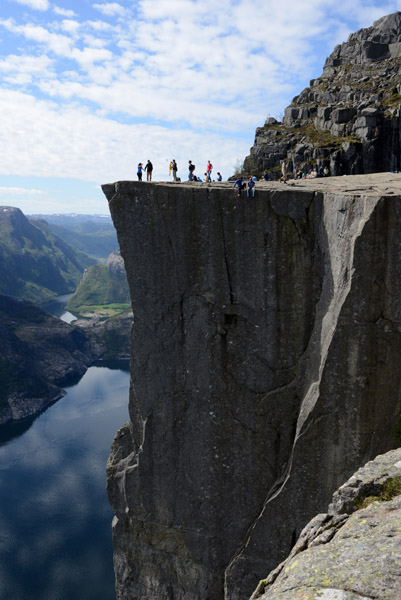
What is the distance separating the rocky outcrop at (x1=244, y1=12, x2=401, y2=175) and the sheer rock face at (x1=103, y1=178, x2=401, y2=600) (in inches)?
1074

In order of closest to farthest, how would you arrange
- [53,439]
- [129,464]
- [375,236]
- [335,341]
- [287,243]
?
1. [375,236]
2. [335,341]
3. [287,243]
4. [129,464]
5. [53,439]

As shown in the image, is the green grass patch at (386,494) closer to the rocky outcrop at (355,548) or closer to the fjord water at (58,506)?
the rocky outcrop at (355,548)

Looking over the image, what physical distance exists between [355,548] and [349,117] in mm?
46379

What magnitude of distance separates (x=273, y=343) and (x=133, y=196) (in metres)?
8.08

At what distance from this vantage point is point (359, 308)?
50.8ft

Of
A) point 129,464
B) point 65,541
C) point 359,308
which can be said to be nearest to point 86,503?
point 65,541

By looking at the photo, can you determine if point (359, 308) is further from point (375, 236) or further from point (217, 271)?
point (217, 271)

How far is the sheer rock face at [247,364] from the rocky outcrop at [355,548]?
4.20 meters

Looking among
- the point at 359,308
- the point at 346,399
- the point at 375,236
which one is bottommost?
the point at 346,399

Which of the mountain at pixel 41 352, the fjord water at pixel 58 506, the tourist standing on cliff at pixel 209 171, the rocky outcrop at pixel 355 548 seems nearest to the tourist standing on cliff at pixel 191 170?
the tourist standing on cliff at pixel 209 171

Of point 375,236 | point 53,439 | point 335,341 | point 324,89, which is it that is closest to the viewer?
point 375,236

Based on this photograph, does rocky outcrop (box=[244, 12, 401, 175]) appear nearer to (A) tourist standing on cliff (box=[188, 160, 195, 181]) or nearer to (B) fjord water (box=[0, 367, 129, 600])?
(A) tourist standing on cliff (box=[188, 160, 195, 181])

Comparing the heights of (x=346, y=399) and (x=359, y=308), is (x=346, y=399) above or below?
below

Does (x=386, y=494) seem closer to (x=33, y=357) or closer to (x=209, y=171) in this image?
(x=209, y=171)
